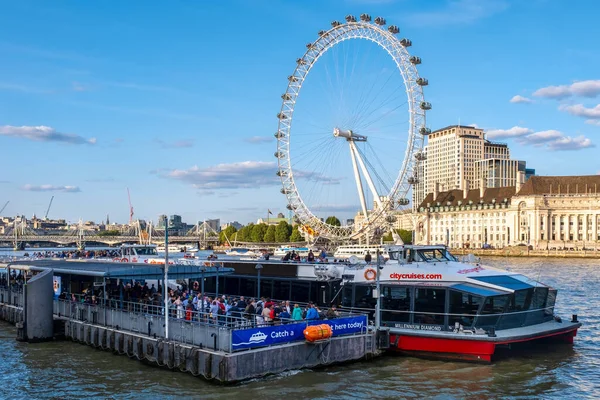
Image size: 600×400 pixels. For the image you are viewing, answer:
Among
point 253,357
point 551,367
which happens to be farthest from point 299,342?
point 551,367

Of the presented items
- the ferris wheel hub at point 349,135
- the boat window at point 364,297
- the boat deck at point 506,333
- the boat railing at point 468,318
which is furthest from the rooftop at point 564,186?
the boat window at point 364,297

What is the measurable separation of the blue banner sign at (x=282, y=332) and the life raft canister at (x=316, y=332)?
0.36 m

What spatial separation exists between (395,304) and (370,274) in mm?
1841

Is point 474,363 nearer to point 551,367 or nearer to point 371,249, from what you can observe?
point 551,367

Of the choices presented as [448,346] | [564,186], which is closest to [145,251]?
[448,346]

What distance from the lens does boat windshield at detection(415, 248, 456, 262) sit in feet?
102

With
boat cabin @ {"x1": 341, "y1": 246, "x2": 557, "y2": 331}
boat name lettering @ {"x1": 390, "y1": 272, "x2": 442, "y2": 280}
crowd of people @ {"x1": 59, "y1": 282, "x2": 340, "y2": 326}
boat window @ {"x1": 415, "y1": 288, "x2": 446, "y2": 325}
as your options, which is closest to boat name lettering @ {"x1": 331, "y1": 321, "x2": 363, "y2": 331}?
crowd of people @ {"x1": 59, "y1": 282, "x2": 340, "y2": 326}

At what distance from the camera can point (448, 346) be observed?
27.5 metres

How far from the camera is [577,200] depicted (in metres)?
192

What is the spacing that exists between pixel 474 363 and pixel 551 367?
3.55m

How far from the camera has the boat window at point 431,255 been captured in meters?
31.0

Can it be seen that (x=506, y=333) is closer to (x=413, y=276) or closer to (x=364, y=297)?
(x=413, y=276)

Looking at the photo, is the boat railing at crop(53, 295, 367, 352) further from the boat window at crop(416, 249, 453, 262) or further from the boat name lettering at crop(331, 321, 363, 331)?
the boat window at crop(416, 249, 453, 262)

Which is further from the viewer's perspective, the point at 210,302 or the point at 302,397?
the point at 210,302
